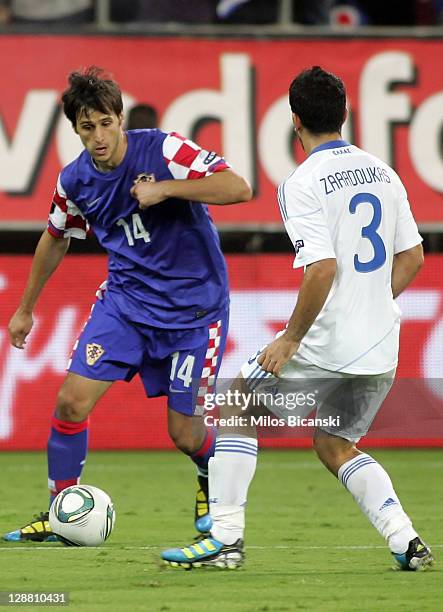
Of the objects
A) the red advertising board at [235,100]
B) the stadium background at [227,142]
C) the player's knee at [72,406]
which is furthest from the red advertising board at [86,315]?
the player's knee at [72,406]

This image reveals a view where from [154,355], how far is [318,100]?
69.8 inches

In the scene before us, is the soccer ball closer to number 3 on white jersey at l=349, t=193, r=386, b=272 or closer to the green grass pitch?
the green grass pitch

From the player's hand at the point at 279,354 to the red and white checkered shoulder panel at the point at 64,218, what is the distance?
5.96ft

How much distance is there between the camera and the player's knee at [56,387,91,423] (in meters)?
6.58

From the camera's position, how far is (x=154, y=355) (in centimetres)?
684

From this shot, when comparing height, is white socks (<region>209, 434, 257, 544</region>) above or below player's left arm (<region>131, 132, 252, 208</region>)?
below

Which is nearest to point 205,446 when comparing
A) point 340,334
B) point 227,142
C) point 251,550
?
point 251,550

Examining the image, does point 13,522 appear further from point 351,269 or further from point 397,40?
point 397,40

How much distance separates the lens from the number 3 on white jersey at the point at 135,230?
6.76 meters

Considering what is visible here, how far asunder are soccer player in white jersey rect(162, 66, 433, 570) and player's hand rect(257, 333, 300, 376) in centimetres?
2

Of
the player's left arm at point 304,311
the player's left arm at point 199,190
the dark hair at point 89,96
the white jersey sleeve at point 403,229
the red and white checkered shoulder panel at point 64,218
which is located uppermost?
the dark hair at point 89,96

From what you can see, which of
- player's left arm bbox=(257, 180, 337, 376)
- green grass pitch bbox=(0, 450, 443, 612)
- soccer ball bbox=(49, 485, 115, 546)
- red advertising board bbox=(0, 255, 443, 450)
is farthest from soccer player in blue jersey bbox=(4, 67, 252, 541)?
red advertising board bbox=(0, 255, 443, 450)

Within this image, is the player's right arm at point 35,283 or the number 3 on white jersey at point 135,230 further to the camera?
the player's right arm at point 35,283

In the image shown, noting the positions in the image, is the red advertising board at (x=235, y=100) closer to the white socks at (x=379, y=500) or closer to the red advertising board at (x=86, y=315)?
the red advertising board at (x=86, y=315)
